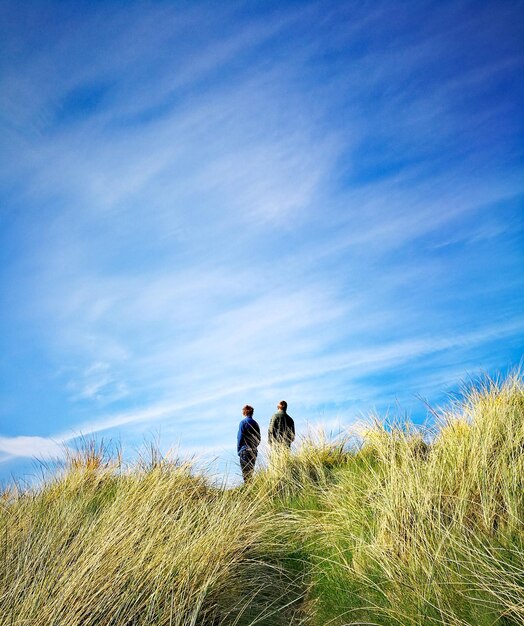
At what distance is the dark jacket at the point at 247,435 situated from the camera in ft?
34.1

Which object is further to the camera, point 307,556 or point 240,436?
point 240,436

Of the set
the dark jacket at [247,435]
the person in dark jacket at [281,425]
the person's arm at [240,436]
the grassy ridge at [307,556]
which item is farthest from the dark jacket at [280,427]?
the grassy ridge at [307,556]

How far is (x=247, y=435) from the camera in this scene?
1046cm

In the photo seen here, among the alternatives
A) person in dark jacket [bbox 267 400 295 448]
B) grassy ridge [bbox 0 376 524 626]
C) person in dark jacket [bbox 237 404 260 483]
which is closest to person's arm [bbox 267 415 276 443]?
person in dark jacket [bbox 267 400 295 448]

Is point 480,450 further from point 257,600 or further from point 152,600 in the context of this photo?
point 152,600

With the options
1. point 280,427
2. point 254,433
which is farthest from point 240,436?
point 280,427

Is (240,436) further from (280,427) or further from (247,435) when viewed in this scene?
(280,427)

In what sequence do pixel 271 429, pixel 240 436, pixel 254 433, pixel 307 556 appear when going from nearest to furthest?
Result: pixel 307 556, pixel 240 436, pixel 254 433, pixel 271 429

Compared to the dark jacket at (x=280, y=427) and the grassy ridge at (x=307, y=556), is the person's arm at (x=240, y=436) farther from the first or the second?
the grassy ridge at (x=307, y=556)

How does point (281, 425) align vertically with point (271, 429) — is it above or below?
above

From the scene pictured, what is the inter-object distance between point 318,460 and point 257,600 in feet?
15.1

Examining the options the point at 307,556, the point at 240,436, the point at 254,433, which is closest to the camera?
the point at 307,556

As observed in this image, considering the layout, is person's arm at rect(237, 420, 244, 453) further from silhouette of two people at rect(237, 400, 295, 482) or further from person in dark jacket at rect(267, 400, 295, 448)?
person in dark jacket at rect(267, 400, 295, 448)

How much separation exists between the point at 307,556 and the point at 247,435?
18.5ft
